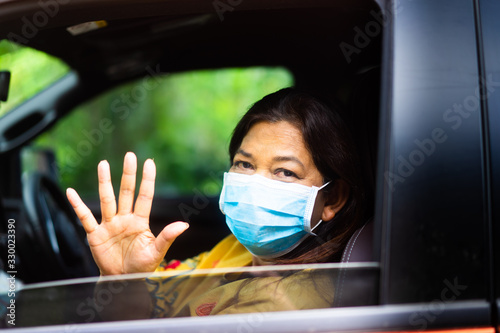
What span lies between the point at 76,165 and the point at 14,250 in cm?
440

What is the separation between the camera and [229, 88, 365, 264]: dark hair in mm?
1743

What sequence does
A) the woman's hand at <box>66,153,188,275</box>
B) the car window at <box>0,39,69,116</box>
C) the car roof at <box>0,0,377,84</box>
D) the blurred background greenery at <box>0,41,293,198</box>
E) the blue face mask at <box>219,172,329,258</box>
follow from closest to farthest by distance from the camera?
the car roof at <box>0,0,377,84</box> < the woman's hand at <box>66,153,188,275</box> < the blue face mask at <box>219,172,329,258</box> < the car window at <box>0,39,69,116</box> < the blurred background greenery at <box>0,41,293,198</box>

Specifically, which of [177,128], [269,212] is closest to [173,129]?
[177,128]

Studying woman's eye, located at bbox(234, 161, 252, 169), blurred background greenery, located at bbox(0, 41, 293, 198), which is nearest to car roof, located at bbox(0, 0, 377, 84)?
woman's eye, located at bbox(234, 161, 252, 169)

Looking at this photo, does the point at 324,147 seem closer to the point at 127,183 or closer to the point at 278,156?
the point at 278,156

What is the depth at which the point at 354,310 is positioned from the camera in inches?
43.7

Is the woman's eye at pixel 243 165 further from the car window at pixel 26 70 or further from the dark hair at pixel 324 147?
the car window at pixel 26 70

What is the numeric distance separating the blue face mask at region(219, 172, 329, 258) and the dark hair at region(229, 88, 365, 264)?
72 mm

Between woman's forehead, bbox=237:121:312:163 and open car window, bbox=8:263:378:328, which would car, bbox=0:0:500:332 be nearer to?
open car window, bbox=8:263:378:328

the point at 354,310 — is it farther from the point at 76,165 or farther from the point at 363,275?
the point at 76,165

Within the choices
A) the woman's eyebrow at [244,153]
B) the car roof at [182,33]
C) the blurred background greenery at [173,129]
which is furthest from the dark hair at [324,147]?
the blurred background greenery at [173,129]

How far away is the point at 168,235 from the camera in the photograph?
4.70ft

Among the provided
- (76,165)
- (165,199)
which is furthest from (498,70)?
(76,165)

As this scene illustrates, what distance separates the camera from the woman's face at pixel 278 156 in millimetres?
1723
